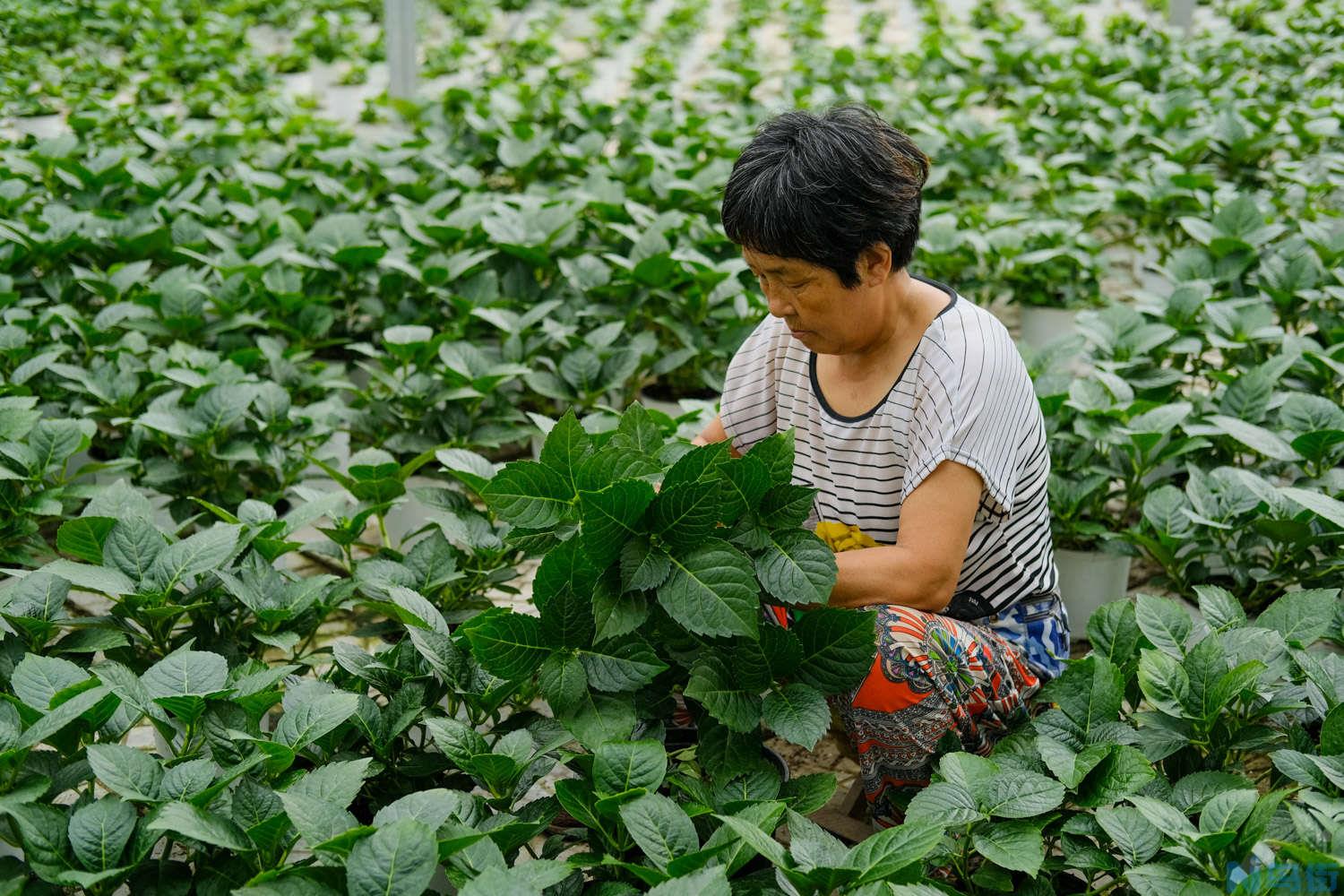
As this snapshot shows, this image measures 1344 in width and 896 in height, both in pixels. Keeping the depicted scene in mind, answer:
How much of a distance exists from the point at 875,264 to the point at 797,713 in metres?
0.68

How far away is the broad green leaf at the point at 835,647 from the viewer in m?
1.82

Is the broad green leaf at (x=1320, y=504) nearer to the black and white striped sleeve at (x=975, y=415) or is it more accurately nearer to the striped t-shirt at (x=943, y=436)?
the striped t-shirt at (x=943, y=436)

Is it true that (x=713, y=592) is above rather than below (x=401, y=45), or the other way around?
above

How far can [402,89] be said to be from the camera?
18.7 feet

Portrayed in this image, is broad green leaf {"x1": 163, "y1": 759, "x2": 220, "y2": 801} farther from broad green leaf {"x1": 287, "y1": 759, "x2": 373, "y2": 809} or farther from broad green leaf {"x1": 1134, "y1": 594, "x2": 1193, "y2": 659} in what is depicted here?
broad green leaf {"x1": 1134, "y1": 594, "x2": 1193, "y2": 659}

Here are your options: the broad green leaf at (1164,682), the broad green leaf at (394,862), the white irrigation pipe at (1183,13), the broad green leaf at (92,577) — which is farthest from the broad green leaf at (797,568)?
the white irrigation pipe at (1183,13)

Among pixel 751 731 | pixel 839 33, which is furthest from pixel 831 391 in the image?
pixel 839 33

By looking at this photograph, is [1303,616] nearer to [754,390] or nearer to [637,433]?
[754,390]

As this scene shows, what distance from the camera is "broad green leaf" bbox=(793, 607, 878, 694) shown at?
182cm

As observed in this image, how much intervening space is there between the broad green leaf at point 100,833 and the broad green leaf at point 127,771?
1.0 inches

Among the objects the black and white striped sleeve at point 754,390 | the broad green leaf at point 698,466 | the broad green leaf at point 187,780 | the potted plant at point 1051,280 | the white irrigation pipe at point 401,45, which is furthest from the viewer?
the white irrigation pipe at point 401,45

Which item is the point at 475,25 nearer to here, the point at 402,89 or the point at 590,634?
the point at 402,89

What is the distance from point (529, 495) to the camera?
1.82 meters

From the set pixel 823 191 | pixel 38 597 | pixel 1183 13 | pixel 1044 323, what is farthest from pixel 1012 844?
pixel 1183 13
